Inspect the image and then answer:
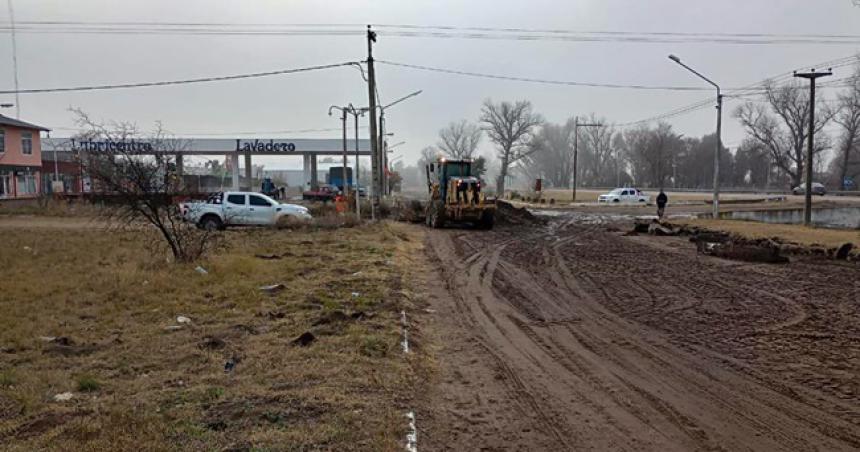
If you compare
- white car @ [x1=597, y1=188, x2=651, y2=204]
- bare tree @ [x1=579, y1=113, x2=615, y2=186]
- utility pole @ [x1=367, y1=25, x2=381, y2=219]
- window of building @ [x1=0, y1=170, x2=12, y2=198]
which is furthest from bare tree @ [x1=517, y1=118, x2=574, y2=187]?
utility pole @ [x1=367, y1=25, x2=381, y2=219]

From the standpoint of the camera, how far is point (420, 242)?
2312cm

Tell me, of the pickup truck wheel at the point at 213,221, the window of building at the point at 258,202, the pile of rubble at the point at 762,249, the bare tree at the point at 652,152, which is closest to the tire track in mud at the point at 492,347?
the pile of rubble at the point at 762,249

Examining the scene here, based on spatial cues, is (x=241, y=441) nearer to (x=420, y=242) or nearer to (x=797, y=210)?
(x=420, y=242)

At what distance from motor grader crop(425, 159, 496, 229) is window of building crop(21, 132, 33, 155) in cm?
3774

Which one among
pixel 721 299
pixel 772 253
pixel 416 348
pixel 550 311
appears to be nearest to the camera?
pixel 416 348

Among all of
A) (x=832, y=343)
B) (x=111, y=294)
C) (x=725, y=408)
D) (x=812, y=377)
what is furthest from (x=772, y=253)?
(x=111, y=294)

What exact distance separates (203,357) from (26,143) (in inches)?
2078

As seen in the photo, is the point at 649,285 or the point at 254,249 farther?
the point at 254,249

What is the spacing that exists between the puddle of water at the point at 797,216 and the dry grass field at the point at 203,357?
30.2 m

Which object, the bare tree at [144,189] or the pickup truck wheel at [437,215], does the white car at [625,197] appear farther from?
the bare tree at [144,189]

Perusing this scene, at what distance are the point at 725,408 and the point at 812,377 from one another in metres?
1.72

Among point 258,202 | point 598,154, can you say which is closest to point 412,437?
point 258,202

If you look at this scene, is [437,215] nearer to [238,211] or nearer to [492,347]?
[238,211]

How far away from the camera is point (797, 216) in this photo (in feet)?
130
